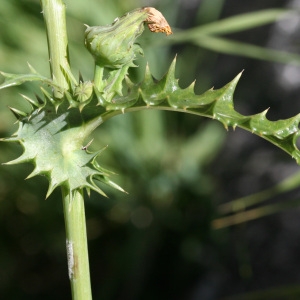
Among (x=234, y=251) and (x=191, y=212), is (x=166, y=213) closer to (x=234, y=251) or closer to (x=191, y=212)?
(x=191, y=212)

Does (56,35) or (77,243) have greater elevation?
(56,35)

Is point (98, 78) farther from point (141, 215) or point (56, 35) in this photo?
point (141, 215)

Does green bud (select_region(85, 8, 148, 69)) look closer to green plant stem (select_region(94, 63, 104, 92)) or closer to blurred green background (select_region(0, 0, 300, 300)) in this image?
green plant stem (select_region(94, 63, 104, 92))

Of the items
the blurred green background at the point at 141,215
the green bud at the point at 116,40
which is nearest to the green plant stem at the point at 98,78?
the green bud at the point at 116,40

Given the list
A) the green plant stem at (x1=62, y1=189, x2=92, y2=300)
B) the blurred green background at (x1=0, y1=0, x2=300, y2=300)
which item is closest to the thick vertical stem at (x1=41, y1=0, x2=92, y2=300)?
the green plant stem at (x1=62, y1=189, x2=92, y2=300)

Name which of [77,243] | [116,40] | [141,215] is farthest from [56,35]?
[141,215]

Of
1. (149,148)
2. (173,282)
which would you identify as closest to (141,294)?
(173,282)

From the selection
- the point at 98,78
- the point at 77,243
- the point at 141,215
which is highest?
the point at 141,215
